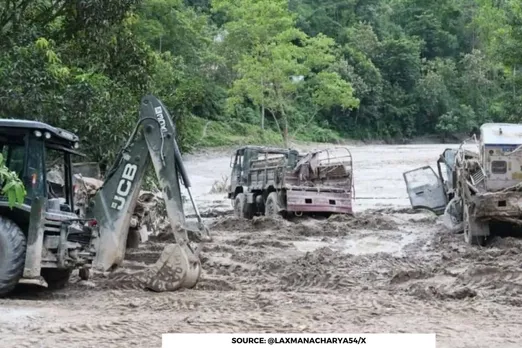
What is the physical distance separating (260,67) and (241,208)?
22760 millimetres

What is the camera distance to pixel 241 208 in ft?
72.5

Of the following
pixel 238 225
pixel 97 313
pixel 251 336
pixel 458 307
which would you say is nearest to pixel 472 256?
pixel 458 307

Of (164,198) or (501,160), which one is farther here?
(501,160)

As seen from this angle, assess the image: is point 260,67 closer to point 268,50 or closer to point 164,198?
point 268,50

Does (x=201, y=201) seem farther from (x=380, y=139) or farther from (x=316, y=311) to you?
(x=380, y=139)

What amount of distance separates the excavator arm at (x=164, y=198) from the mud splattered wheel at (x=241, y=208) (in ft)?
39.8

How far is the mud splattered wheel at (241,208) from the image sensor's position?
2200cm

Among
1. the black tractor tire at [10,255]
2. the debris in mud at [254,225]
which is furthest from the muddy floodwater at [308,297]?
the debris in mud at [254,225]

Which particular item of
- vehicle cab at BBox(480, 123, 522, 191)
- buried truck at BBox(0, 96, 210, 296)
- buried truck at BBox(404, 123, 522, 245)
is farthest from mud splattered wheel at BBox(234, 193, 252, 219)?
buried truck at BBox(0, 96, 210, 296)

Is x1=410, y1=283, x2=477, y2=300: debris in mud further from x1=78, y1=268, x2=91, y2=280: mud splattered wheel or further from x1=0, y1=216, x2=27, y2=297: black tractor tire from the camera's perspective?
x1=0, y1=216, x2=27, y2=297: black tractor tire

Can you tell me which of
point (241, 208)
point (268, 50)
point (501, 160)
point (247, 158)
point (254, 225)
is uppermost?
point (268, 50)

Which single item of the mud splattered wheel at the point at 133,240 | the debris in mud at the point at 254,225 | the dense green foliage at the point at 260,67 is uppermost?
the dense green foliage at the point at 260,67
